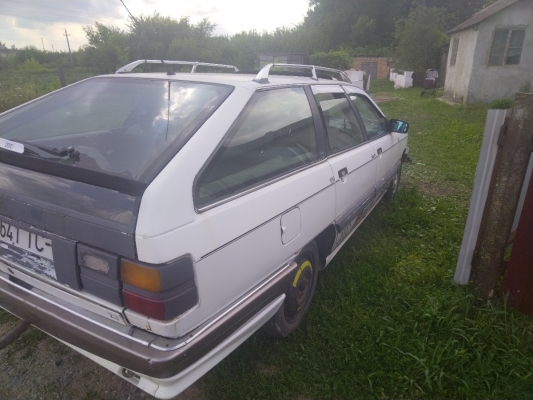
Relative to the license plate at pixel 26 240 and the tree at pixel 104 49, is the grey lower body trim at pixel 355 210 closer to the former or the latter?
the license plate at pixel 26 240

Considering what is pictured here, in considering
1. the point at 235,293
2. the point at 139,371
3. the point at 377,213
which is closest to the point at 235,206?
the point at 235,293

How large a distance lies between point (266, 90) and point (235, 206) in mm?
875

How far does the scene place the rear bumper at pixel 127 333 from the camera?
147 cm

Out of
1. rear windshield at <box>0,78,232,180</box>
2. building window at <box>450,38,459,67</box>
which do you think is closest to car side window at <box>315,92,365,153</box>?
rear windshield at <box>0,78,232,180</box>

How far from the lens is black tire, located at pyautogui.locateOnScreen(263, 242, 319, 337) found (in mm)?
2301

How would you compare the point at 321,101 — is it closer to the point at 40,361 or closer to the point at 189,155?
the point at 189,155

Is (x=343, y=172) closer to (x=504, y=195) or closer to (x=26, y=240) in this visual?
(x=504, y=195)

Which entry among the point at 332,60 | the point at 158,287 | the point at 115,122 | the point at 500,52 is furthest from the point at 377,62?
the point at 158,287

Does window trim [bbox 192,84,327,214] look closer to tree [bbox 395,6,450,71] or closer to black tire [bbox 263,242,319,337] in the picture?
black tire [bbox 263,242,319,337]

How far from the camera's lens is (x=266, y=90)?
7.29 ft

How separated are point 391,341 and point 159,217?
1.74 metres

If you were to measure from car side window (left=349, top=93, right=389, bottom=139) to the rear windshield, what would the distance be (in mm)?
1883

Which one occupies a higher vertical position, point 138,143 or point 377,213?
point 138,143

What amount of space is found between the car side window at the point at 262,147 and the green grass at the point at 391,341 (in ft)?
3.71
